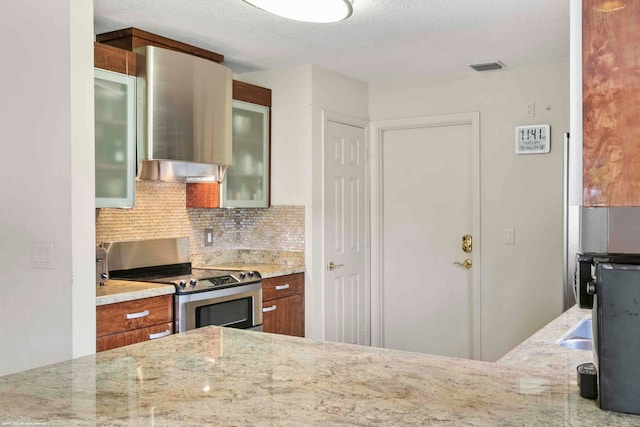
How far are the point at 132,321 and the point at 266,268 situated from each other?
1.31m

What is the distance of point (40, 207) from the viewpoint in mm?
2736

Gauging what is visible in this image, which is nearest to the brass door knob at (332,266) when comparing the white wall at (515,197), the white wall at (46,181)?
the white wall at (515,197)

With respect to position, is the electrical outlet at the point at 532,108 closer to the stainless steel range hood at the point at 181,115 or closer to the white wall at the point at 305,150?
the white wall at the point at 305,150

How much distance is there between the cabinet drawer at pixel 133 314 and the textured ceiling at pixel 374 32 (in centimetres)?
154

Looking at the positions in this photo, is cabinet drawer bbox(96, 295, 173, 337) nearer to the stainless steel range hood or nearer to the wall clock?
the stainless steel range hood

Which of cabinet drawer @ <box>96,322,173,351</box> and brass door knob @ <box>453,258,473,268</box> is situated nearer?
cabinet drawer @ <box>96,322,173,351</box>

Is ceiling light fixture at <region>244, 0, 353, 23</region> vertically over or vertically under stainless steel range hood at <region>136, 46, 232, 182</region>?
over

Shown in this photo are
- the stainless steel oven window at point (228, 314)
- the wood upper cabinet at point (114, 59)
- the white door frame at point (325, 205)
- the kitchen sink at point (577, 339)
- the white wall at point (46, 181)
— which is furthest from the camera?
the white door frame at point (325, 205)

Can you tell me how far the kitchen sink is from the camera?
2.31 meters

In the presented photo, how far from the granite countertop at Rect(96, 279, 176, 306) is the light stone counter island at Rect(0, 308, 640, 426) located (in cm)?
136

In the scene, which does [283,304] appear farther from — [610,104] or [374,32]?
[610,104]

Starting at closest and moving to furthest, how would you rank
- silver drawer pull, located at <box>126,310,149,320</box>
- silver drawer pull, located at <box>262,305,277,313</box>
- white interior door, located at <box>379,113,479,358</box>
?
silver drawer pull, located at <box>126,310,149,320</box> < silver drawer pull, located at <box>262,305,277,313</box> < white interior door, located at <box>379,113,479,358</box>

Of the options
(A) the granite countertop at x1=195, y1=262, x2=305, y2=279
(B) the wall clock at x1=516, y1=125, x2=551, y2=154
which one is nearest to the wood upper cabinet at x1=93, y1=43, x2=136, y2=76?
(A) the granite countertop at x1=195, y1=262, x2=305, y2=279

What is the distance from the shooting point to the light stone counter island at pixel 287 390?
1148mm
